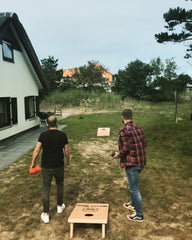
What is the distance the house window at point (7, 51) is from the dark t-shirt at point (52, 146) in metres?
8.21

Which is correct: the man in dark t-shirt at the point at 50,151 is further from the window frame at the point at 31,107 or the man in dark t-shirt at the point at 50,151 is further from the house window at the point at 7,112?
the window frame at the point at 31,107

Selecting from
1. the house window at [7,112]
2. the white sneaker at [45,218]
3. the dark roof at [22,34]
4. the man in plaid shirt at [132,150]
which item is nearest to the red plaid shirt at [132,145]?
the man in plaid shirt at [132,150]

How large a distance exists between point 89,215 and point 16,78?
974 centimetres

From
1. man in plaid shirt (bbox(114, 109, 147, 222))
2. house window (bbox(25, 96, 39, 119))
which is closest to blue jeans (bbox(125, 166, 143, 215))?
man in plaid shirt (bbox(114, 109, 147, 222))

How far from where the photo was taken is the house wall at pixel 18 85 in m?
10.5

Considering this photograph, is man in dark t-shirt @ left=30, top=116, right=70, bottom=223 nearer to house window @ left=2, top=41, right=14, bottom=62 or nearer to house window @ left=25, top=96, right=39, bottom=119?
house window @ left=2, top=41, right=14, bottom=62

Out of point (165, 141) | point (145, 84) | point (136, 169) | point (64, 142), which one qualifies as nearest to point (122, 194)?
point (136, 169)

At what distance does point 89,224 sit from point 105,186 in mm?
1661

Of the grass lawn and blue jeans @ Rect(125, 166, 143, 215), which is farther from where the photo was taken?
blue jeans @ Rect(125, 166, 143, 215)

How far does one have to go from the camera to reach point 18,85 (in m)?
12.1

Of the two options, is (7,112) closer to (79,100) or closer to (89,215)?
(89,215)

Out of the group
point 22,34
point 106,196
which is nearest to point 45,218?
point 106,196

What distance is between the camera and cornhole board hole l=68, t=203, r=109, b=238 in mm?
3615

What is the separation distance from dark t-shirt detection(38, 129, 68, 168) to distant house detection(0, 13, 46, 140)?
7.11 metres
